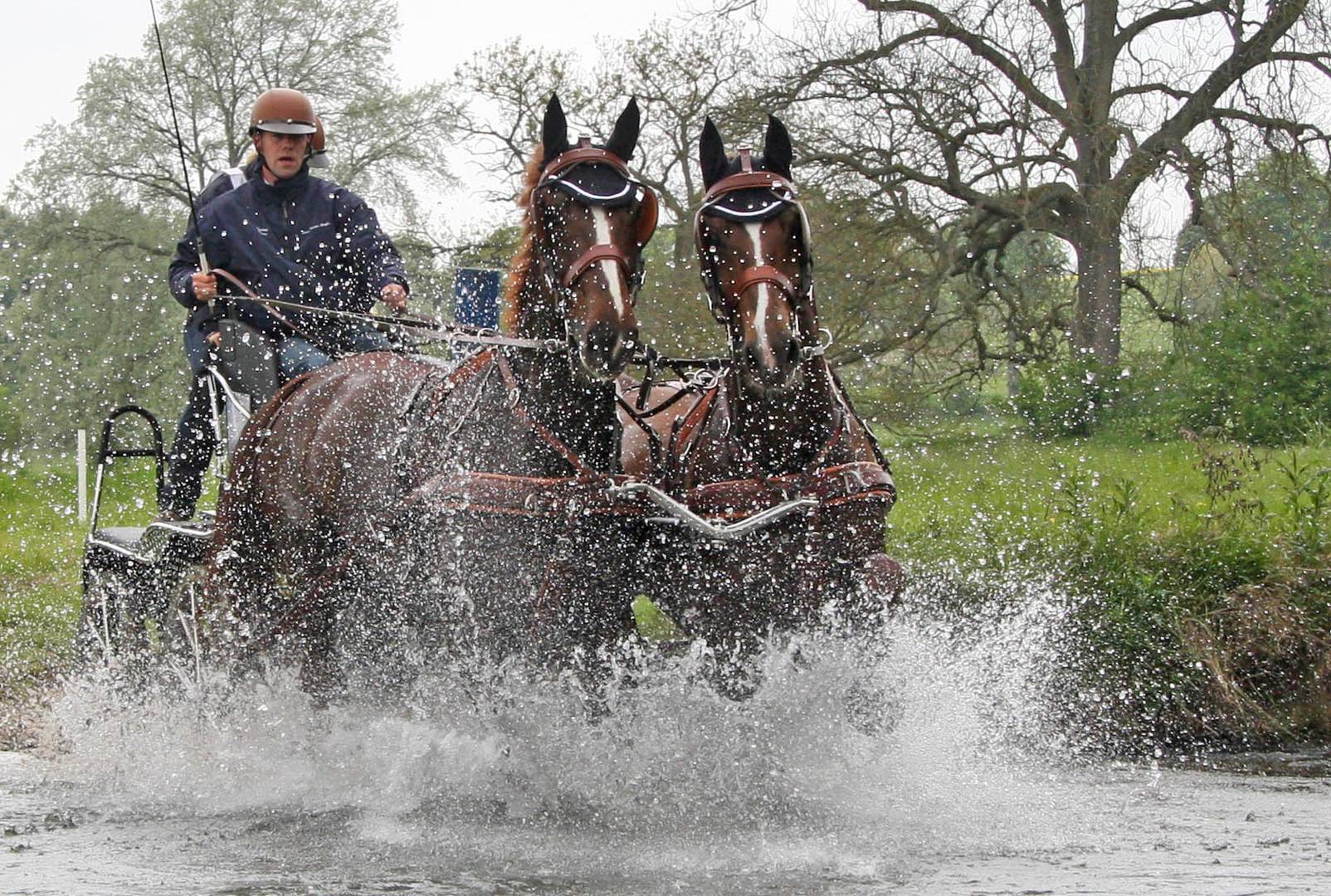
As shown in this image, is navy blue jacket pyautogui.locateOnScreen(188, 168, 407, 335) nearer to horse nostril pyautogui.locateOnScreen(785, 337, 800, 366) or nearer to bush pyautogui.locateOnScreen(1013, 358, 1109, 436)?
horse nostril pyautogui.locateOnScreen(785, 337, 800, 366)

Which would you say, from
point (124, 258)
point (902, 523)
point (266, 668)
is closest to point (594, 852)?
point (266, 668)

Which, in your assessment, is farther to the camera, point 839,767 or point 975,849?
point 839,767

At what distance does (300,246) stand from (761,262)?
2.58 m

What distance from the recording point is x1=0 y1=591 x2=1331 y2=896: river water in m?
4.10

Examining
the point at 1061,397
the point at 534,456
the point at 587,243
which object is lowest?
the point at 534,456

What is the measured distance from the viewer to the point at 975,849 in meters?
4.40

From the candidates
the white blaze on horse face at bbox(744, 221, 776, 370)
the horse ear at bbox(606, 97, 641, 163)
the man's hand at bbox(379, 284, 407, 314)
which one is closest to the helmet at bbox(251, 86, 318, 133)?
the man's hand at bbox(379, 284, 407, 314)

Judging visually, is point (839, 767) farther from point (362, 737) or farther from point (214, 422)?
point (214, 422)

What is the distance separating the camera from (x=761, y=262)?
454cm

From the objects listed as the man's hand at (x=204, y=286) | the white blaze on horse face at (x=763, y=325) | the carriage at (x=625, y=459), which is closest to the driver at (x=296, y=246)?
the man's hand at (x=204, y=286)

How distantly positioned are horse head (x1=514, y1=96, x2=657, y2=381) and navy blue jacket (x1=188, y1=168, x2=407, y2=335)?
1809 mm

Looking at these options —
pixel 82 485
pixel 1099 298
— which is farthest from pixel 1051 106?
pixel 82 485

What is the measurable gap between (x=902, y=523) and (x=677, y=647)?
449 cm

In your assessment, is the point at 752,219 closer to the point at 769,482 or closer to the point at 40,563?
the point at 769,482
